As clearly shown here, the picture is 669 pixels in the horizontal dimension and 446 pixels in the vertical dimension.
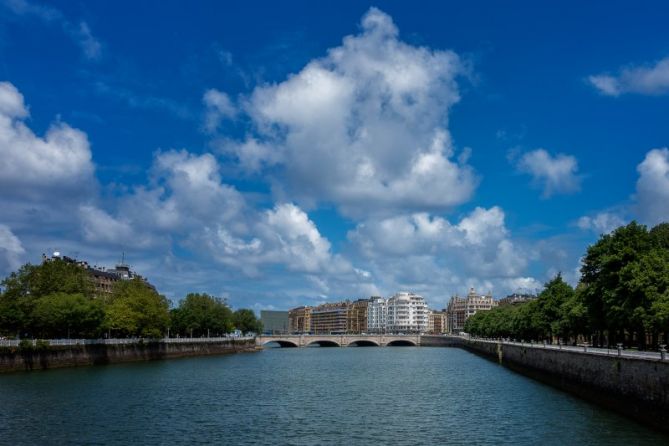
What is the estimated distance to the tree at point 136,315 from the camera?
13350 centimetres

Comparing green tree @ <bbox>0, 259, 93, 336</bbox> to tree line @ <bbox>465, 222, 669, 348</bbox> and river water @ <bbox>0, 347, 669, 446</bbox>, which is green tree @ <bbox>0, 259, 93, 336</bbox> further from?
tree line @ <bbox>465, 222, 669, 348</bbox>

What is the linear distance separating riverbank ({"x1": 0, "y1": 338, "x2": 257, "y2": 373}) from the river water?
4.95 meters

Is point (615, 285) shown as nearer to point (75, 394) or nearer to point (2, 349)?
point (75, 394)

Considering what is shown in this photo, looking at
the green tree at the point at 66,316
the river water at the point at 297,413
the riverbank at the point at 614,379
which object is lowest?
the river water at the point at 297,413

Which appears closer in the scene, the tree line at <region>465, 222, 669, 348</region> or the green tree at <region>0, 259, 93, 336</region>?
the tree line at <region>465, 222, 669, 348</region>

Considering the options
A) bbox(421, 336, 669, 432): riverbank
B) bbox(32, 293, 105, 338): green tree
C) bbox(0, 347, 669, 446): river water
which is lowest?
bbox(0, 347, 669, 446): river water

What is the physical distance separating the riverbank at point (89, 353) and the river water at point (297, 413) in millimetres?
4949

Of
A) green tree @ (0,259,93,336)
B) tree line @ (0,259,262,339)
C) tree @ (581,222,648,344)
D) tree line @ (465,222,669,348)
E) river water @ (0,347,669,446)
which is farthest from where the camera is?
tree line @ (0,259,262,339)

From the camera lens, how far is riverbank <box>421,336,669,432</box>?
44938mm

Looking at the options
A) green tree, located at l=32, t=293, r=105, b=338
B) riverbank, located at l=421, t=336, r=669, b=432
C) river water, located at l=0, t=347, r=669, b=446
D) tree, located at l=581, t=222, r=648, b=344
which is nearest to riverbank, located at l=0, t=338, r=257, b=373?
green tree, located at l=32, t=293, r=105, b=338

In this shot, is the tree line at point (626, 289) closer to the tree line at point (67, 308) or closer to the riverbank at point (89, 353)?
the riverbank at point (89, 353)

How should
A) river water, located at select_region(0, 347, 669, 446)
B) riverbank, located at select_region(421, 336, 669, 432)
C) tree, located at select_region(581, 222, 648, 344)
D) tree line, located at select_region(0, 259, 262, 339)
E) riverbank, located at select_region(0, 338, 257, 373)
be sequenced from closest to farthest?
riverbank, located at select_region(421, 336, 669, 432) < river water, located at select_region(0, 347, 669, 446) < tree, located at select_region(581, 222, 648, 344) < riverbank, located at select_region(0, 338, 257, 373) < tree line, located at select_region(0, 259, 262, 339)

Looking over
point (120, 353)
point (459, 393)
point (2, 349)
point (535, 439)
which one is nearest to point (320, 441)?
point (535, 439)

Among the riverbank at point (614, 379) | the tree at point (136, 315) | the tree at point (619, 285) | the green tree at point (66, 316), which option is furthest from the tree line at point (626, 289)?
the tree at point (136, 315)
